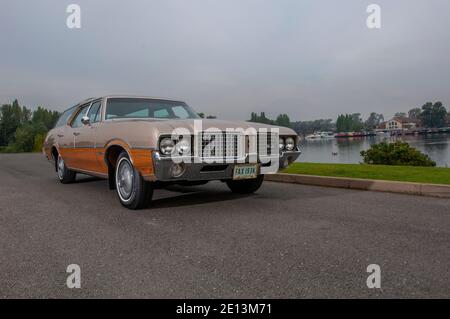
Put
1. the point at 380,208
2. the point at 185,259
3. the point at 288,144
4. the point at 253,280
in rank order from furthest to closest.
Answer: the point at 288,144 → the point at 380,208 → the point at 185,259 → the point at 253,280

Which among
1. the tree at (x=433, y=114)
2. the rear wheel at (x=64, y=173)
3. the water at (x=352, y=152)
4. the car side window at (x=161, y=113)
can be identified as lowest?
the water at (x=352, y=152)

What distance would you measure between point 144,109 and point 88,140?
1002 millimetres

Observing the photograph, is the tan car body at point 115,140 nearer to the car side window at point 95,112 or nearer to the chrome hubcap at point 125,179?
the car side window at point 95,112

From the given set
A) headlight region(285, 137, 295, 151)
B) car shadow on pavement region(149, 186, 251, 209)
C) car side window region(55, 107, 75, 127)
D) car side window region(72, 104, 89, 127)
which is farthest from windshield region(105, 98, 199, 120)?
car side window region(55, 107, 75, 127)

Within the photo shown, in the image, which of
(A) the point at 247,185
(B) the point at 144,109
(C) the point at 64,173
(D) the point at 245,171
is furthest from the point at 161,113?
(C) the point at 64,173

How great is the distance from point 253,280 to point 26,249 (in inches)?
76.4

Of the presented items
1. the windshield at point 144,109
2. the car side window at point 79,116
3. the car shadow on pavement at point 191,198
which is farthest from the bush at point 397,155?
the car side window at point 79,116

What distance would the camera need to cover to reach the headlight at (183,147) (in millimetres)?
4109

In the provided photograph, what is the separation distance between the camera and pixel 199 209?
14.7 feet

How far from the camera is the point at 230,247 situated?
9.59 feet

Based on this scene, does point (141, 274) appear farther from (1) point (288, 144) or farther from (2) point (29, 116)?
(2) point (29, 116)

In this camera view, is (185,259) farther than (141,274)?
Yes

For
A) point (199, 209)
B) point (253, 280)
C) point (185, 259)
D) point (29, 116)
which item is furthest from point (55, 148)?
point (29, 116)

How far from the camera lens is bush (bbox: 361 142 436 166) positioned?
11844 millimetres
